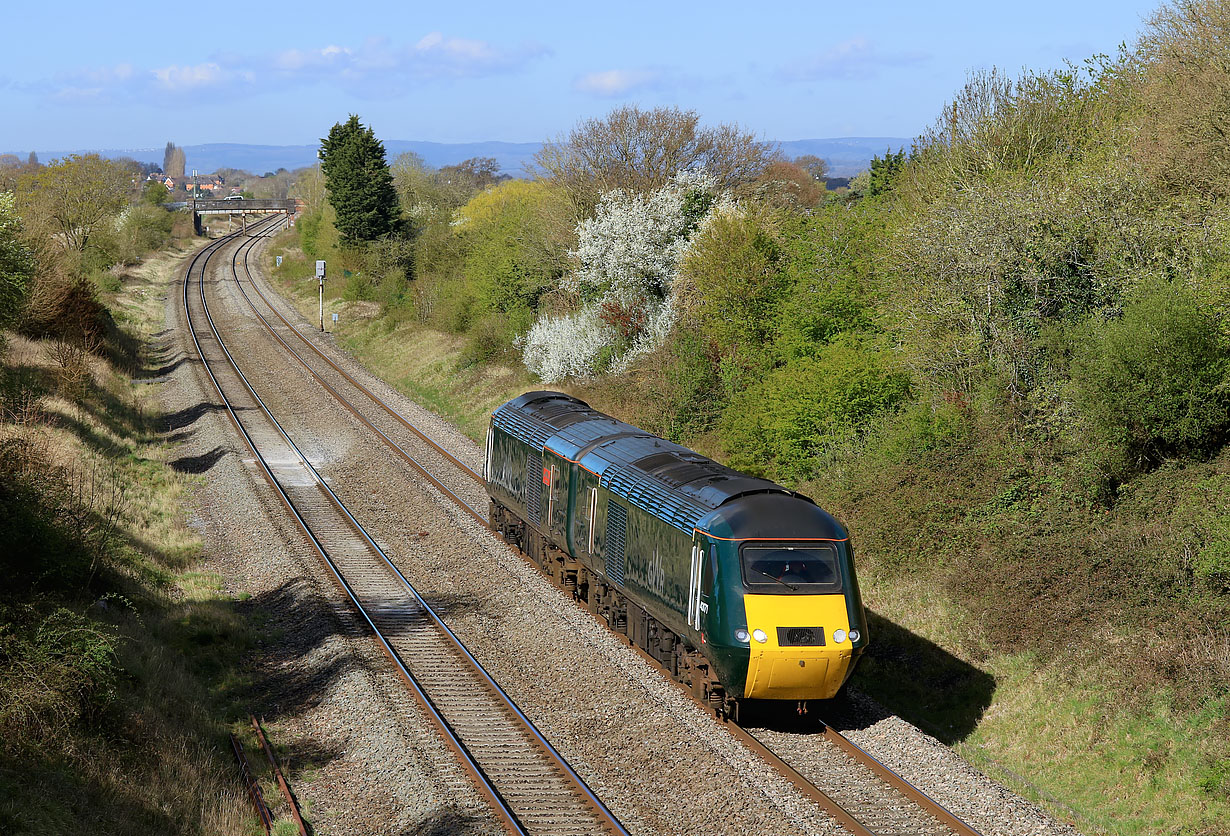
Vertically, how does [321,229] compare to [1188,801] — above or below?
above

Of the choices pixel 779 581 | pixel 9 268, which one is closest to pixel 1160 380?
pixel 779 581

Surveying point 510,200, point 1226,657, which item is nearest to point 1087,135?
point 1226,657

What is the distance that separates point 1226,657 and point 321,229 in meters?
66.4

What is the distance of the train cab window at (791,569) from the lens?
13.7 metres

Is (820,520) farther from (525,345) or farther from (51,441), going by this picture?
(525,345)

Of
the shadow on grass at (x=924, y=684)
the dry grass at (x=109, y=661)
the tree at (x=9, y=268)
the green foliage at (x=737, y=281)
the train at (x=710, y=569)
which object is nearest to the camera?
the dry grass at (x=109, y=661)

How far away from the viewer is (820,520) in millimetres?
14383

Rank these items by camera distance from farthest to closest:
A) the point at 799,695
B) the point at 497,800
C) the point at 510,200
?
the point at 510,200, the point at 799,695, the point at 497,800

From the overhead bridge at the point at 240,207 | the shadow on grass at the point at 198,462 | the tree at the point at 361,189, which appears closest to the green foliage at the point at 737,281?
the shadow on grass at the point at 198,462

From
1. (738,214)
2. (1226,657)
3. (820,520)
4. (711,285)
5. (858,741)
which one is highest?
(738,214)

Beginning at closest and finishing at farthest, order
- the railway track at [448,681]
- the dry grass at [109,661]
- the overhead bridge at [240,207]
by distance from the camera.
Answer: the dry grass at [109,661]
the railway track at [448,681]
the overhead bridge at [240,207]

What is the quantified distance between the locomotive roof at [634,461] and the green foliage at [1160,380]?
18.9 feet

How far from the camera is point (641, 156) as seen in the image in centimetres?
4231

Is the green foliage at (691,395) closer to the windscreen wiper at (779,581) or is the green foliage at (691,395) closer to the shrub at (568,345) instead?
the shrub at (568,345)
